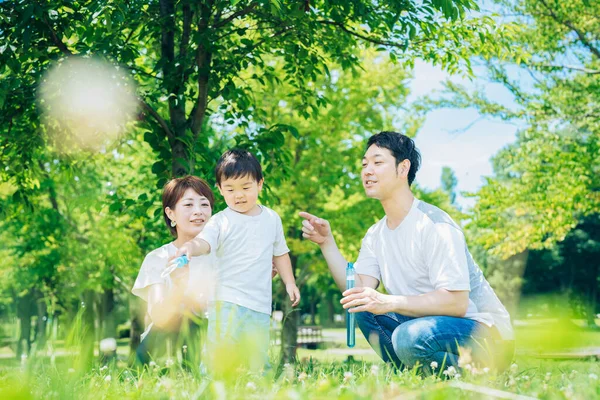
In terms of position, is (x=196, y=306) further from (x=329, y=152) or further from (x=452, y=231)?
(x=329, y=152)

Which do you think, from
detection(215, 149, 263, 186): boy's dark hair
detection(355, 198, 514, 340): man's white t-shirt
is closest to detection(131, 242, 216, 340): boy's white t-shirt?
detection(215, 149, 263, 186): boy's dark hair

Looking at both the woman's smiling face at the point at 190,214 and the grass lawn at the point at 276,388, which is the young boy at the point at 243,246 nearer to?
the woman's smiling face at the point at 190,214

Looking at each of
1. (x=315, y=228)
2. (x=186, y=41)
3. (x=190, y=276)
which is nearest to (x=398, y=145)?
(x=315, y=228)

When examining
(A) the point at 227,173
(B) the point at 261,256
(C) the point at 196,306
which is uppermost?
(A) the point at 227,173

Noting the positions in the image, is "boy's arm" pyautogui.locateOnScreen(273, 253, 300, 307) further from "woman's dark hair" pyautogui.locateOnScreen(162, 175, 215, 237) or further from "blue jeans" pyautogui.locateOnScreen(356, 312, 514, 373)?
"woman's dark hair" pyautogui.locateOnScreen(162, 175, 215, 237)

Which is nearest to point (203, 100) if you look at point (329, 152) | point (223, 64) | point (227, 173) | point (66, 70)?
point (223, 64)

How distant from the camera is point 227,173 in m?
3.96

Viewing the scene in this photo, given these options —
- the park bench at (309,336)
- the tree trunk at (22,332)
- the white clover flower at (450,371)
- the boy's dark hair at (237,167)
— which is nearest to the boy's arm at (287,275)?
the boy's dark hair at (237,167)

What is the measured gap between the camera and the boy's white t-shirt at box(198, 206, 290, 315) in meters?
3.85

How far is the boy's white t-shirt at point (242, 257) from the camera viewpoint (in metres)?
3.85

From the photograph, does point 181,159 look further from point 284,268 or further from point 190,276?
point 284,268

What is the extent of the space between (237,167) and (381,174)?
0.92 m

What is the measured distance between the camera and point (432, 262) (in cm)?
366

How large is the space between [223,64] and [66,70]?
5.15 feet
